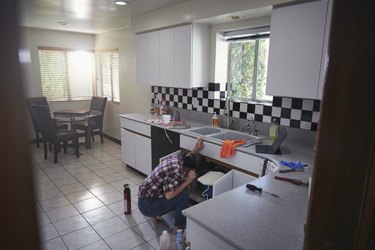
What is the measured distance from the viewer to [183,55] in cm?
318

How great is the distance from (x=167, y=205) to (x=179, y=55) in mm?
1790

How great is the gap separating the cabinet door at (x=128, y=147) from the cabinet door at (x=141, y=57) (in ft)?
2.69

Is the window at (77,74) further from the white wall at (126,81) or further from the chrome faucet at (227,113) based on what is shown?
the chrome faucet at (227,113)

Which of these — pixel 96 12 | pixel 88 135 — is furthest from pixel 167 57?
pixel 88 135

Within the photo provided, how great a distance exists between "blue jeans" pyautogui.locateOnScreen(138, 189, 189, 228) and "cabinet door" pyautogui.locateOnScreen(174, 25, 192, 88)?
1362mm

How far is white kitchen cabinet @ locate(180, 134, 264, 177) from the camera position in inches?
87.6

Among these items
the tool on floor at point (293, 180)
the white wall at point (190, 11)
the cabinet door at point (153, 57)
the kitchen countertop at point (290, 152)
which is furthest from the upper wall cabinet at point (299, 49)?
the cabinet door at point (153, 57)

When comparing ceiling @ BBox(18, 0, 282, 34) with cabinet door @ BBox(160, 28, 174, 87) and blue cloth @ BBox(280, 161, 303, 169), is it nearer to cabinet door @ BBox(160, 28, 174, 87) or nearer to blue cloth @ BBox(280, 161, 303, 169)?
cabinet door @ BBox(160, 28, 174, 87)

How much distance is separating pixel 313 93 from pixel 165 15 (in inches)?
84.9

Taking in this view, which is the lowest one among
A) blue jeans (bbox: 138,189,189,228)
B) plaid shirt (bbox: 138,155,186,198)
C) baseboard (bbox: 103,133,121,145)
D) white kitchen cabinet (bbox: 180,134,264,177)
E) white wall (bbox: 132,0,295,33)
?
baseboard (bbox: 103,133,121,145)

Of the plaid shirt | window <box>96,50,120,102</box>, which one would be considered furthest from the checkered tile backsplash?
window <box>96,50,120,102</box>

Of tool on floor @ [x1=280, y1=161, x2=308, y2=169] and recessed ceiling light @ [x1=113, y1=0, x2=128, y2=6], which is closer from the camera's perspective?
tool on floor @ [x1=280, y1=161, x2=308, y2=169]

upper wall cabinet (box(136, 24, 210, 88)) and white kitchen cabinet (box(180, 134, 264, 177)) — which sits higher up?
upper wall cabinet (box(136, 24, 210, 88))

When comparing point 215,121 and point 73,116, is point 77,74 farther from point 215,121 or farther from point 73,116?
point 215,121
